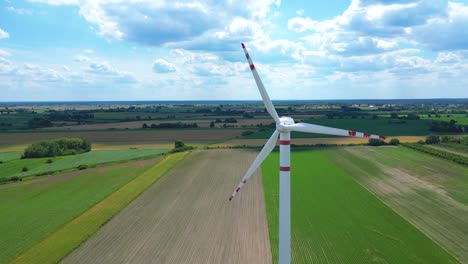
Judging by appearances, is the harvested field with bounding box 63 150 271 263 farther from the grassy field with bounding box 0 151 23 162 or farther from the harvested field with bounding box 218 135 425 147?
the grassy field with bounding box 0 151 23 162

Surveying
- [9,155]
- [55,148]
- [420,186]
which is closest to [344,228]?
[420,186]

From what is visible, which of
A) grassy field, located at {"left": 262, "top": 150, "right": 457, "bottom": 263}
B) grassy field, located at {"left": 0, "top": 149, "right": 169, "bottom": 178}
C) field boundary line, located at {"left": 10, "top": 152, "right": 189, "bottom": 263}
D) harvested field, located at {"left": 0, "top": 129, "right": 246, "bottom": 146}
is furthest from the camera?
harvested field, located at {"left": 0, "top": 129, "right": 246, "bottom": 146}

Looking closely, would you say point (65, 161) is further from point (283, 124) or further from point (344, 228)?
point (283, 124)

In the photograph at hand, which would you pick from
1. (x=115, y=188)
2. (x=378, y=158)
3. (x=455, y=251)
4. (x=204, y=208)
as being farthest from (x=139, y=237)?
(x=378, y=158)

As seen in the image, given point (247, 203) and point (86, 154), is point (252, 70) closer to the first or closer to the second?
point (247, 203)

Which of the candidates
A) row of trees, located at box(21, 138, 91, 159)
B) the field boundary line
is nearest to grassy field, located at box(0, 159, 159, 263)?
the field boundary line

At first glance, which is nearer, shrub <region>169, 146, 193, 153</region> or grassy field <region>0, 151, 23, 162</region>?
grassy field <region>0, 151, 23, 162</region>
